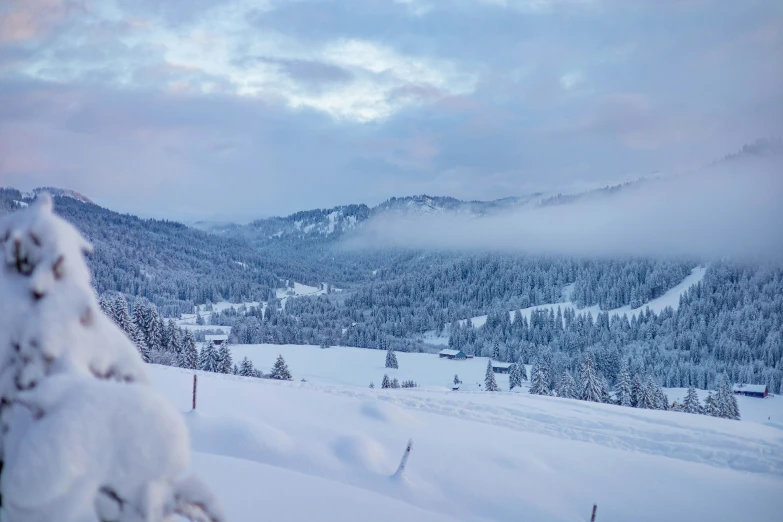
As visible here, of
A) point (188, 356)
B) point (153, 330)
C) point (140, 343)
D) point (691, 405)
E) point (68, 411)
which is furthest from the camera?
point (153, 330)

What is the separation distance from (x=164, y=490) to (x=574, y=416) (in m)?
18.6

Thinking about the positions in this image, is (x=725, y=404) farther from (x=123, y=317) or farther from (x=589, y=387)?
(x=123, y=317)

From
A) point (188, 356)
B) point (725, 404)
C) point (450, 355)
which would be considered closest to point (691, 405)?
point (725, 404)

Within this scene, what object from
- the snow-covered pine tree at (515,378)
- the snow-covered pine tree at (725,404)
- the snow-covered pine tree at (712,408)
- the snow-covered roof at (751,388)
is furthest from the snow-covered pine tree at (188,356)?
the snow-covered roof at (751,388)

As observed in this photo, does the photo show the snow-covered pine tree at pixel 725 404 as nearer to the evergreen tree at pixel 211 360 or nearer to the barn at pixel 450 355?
the evergreen tree at pixel 211 360

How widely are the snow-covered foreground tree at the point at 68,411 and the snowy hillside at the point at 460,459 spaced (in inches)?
152

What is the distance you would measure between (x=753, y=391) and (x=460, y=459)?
76562mm

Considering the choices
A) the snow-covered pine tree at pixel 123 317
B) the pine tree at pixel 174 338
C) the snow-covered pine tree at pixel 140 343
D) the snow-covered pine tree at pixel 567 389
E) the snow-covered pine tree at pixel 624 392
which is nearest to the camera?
the snow-covered pine tree at pixel 140 343

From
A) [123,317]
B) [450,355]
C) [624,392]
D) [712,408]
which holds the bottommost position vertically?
[450,355]

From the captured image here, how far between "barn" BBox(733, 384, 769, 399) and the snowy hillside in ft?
205

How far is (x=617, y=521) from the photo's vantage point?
1074 cm

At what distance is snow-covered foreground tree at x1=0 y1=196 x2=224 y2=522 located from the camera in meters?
2.34

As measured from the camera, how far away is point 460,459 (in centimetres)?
1234

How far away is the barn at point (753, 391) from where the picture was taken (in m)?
65.2
